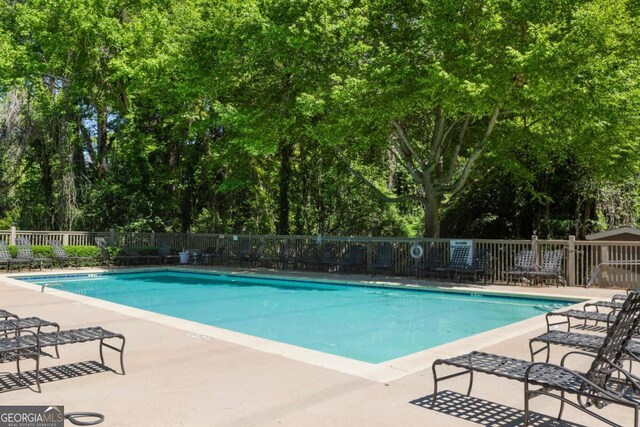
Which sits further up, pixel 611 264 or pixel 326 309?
pixel 611 264

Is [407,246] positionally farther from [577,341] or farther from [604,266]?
[577,341]

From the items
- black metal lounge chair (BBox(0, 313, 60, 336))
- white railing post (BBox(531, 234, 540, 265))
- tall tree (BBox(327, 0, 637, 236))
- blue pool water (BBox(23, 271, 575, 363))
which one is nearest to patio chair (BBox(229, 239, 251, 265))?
blue pool water (BBox(23, 271, 575, 363))

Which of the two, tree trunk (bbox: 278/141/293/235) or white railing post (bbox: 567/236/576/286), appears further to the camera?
tree trunk (bbox: 278/141/293/235)

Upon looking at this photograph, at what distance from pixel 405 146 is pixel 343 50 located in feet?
14.3

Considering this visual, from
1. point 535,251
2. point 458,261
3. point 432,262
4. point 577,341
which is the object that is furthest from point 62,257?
point 577,341

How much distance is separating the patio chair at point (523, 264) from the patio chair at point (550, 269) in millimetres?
173

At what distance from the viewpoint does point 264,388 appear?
15.1 feet

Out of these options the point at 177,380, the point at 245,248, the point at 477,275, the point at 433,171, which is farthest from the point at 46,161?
the point at 177,380

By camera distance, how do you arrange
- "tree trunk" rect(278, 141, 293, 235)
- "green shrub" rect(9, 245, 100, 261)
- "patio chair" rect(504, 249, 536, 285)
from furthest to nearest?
"tree trunk" rect(278, 141, 293, 235), "green shrub" rect(9, 245, 100, 261), "patio chair" rect(504, 249, 536, 285)

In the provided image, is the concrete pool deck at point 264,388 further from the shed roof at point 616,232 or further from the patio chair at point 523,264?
the shed roof at point 616,232

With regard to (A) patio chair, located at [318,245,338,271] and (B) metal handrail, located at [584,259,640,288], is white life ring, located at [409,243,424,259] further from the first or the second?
(B) metal handrail, located at [584,259,640,288]

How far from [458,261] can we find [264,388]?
1157cm

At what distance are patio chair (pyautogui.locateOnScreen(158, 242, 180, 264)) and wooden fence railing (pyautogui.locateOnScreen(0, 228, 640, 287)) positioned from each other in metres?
0.75

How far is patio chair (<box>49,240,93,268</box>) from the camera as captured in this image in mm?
18469
